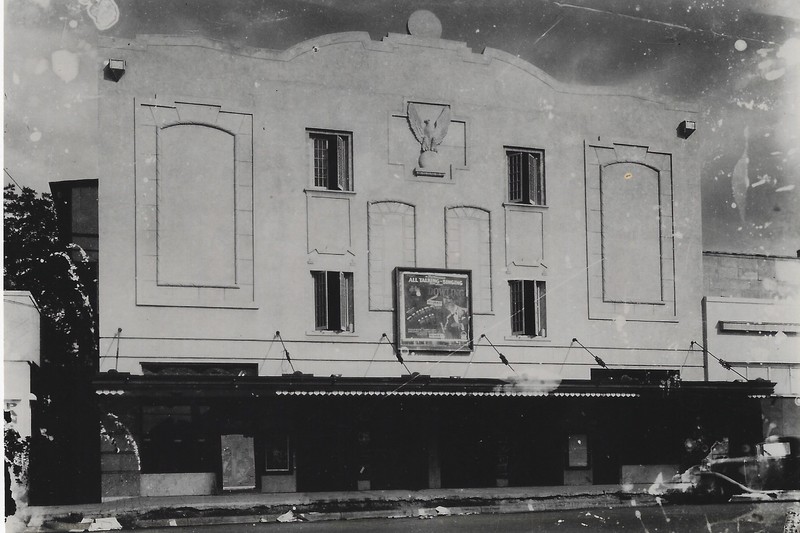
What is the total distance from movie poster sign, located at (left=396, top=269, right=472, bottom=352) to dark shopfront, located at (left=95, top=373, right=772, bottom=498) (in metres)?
0.56

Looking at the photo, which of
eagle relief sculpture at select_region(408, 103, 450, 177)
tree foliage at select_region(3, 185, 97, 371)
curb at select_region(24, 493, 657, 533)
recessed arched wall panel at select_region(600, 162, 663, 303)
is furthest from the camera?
eagle relief sculpture at select_region(408, 103, 450, 177)

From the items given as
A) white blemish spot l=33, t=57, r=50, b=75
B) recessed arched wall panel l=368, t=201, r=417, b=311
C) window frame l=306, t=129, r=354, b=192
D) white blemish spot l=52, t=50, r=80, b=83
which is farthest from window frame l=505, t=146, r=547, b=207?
white blemish spot l=33, t=57, r=50, b=75

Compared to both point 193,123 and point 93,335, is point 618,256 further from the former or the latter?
point 93,335

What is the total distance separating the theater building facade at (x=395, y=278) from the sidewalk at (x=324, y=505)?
0.54m

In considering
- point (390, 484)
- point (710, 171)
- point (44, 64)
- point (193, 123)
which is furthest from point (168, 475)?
point (710, 171)

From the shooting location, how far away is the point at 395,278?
16688 millimetres

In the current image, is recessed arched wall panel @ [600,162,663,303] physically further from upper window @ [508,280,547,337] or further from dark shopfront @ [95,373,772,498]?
dark shopfront @ [95,373,772,498]

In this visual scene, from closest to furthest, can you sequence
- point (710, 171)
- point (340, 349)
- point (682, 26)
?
point (682, 26)
point (710, 171)
point (340, 349)

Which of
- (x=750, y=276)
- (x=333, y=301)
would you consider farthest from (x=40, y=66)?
(x=750, y=276)

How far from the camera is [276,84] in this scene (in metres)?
15.6

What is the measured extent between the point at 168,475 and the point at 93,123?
5.08 metres

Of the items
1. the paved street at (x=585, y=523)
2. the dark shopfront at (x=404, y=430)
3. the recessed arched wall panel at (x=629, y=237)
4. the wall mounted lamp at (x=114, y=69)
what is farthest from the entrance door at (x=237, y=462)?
the recessed arched wall panel at (x=629, y=237)

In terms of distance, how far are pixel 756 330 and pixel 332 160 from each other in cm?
712

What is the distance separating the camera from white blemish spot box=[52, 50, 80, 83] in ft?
40.2
